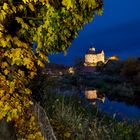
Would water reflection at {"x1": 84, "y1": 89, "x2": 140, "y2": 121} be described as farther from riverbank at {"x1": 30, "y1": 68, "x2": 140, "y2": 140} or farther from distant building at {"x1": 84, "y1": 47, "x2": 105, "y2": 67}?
distant building at {"x1": 84, "y1": 47, "x2": 105, "y2": 67}

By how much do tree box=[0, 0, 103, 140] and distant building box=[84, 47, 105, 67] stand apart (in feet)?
157

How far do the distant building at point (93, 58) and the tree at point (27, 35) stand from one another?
157 ft

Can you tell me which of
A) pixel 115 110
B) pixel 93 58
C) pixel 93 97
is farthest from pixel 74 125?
pixel 93 58

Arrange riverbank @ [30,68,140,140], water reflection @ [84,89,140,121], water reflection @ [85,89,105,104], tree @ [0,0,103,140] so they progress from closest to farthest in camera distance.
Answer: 1. tree @ [0,0,103,140]
2. riverbank @ [30,68,140,140]
3. water reflection @ [84,89,140,121]
4. water reflection @ [85,89,105,104]

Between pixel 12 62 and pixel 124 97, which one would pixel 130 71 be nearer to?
pixel 124 97

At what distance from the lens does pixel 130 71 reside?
5959 cm

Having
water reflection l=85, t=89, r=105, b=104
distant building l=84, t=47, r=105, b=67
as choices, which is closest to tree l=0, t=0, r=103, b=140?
water reflection l=85, t=89, r=105, b=104

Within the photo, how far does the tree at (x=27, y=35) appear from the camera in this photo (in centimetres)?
1043

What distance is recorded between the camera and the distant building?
60444 millimetres

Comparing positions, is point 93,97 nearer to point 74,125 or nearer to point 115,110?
point 115,110

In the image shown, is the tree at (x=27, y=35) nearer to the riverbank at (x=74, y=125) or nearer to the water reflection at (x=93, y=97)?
the riverbank at (x=74, y=125)

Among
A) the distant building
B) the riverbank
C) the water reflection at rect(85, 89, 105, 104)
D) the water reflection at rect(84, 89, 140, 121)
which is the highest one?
the distant building

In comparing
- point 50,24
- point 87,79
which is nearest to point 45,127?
point 50,24

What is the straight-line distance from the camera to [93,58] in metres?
63.3
